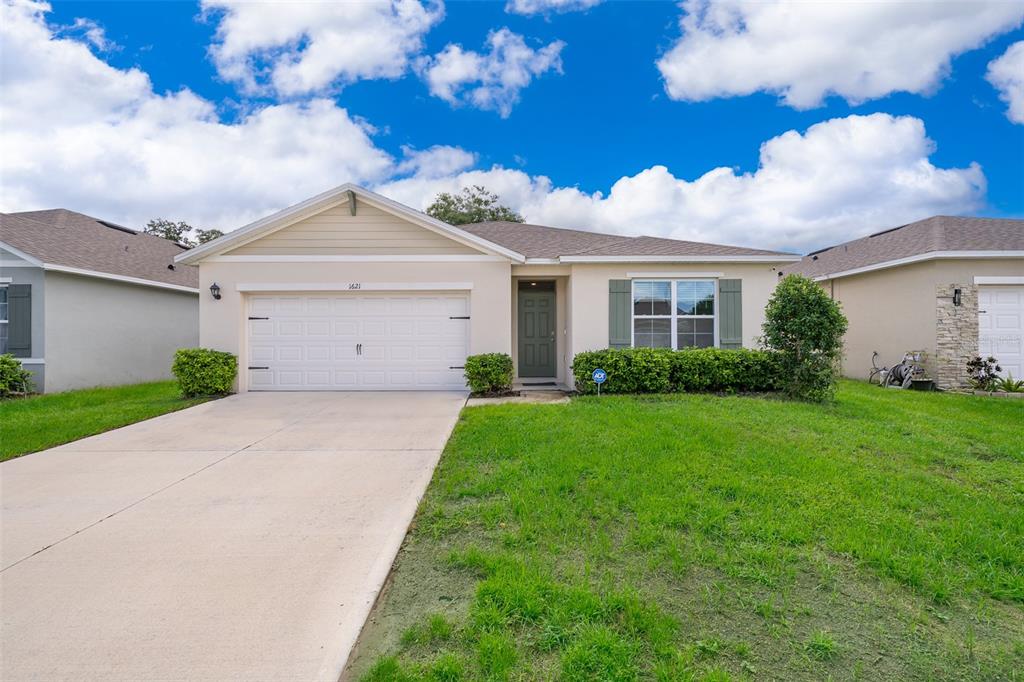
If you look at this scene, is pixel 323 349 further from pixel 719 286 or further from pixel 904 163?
pixel 904 163

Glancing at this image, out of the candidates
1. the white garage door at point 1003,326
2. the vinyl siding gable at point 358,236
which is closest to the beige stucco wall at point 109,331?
the vinyl siding gable at point 358,236

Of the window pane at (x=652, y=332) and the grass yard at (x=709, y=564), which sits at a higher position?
the window pane at (x=652, y=332)

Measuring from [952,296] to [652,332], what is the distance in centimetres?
682

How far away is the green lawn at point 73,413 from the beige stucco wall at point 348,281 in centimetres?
163

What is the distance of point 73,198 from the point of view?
17219 mm

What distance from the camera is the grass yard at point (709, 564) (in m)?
2.23

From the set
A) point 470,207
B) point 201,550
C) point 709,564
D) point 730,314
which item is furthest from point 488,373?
point 470,207

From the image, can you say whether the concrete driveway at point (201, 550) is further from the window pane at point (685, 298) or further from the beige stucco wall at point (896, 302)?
the beige stucco wall at point (896, 302)

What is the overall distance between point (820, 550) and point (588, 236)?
1047 centimetres

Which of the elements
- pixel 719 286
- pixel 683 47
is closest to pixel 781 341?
pixel 719 286

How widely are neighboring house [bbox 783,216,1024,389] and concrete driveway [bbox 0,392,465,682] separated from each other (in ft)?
37.4

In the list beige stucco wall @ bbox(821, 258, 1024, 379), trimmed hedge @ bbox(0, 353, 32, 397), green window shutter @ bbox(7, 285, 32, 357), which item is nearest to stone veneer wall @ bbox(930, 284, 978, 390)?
beige stucco wall @ bbox(821, 258, 1024, 379)

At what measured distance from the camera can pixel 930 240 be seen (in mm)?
11156

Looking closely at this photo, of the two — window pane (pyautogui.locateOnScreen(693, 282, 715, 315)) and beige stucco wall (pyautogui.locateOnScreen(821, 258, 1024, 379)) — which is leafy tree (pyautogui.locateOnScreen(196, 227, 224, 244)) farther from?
beige stucco wall (pyautogui.locateOnScreen(821, 258, 1024, 379))
